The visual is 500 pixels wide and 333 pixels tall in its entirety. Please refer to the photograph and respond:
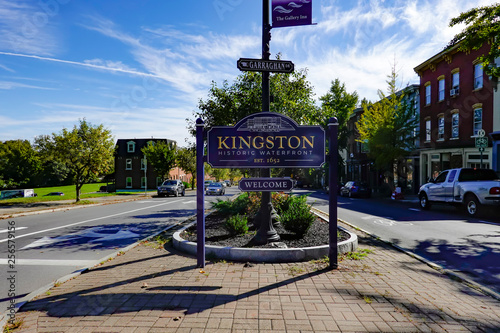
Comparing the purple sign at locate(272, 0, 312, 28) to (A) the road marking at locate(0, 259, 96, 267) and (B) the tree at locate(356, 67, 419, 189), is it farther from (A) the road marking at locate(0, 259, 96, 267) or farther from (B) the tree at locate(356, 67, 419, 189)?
(B) the tree at locate(356, 67, 419, 189)

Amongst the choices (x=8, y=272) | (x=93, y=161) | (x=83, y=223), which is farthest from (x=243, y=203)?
(x=93, y=161)

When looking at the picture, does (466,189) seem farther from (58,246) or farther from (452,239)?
(58,246)

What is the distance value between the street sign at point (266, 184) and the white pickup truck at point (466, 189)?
10.4 metres

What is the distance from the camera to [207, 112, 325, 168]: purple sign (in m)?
6.23

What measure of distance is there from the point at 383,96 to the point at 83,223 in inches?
958

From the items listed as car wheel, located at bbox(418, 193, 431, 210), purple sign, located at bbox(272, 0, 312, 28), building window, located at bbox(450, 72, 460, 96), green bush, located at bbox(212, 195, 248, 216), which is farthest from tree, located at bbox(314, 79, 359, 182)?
purple sign, located at bbox(272, 0, 312, 28)

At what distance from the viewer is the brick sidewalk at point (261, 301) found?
3547 millimetres

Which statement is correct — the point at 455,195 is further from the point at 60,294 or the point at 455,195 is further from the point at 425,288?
the point at 60,294

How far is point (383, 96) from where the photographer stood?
2695 cm

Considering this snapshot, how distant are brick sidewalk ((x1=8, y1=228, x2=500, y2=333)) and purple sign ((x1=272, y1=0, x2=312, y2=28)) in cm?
499

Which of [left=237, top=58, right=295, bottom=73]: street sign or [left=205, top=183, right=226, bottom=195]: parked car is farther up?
[left=237, top=58, right=295, bottom=73]: street sign

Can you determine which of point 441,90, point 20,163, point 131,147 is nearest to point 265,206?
point 441,90

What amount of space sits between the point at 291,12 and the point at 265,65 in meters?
1.43

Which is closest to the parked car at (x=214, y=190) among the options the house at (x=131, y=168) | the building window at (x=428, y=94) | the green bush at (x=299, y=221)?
the building window at (x=428, y=94)
